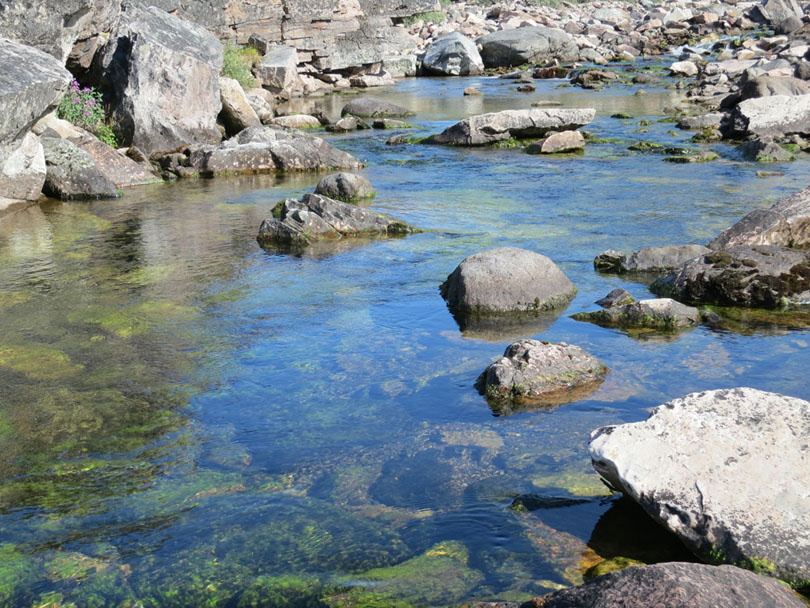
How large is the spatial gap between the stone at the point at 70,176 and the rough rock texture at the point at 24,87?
1267mm

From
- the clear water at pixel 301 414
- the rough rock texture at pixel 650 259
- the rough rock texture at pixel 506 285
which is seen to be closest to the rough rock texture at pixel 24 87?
the clear water at pixel 301 414

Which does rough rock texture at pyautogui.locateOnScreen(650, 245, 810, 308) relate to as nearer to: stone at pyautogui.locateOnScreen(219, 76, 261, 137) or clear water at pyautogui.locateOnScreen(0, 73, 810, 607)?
clear water at pyautogui.locateOnScreen(0, 73, 810, 607)

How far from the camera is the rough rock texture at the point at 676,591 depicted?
2963mm

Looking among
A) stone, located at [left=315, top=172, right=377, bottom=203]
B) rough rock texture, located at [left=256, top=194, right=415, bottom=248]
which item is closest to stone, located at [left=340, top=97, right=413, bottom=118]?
stone, located at [left=315, top=172, right=377, bottom=203]

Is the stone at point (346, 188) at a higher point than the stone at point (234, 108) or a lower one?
lower

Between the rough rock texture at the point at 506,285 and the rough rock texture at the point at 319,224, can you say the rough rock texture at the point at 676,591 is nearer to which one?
the rough rock texture at the point at 506,285

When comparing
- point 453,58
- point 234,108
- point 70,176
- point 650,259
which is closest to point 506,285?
point 650,259

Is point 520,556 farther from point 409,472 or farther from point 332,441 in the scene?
point 332,441

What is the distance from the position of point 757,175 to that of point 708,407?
10.8 metres

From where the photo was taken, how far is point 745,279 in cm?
791

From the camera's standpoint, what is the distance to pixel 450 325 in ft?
24.6

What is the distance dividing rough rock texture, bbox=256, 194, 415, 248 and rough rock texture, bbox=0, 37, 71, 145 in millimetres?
3599

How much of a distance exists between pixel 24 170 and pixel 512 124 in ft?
32.0

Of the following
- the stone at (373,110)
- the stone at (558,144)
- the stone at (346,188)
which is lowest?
the stone at (346,188)
